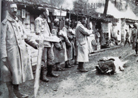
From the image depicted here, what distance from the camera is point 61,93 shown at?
3.05m

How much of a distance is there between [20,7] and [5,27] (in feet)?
1.32

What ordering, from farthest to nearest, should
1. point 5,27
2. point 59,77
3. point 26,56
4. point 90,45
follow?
point 90,45
point 59,77
point 26,56
point 5,27

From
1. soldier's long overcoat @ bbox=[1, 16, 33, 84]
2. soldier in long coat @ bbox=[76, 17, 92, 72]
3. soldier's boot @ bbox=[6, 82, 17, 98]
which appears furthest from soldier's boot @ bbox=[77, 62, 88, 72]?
soldier's boot @ bbox=[6, 82, 17, 98]

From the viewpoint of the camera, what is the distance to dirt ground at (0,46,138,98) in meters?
3.01

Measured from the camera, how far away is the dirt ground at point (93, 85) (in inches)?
119

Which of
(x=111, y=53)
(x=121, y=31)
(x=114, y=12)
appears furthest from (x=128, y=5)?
(x=111, y=53)

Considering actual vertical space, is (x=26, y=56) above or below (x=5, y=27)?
below

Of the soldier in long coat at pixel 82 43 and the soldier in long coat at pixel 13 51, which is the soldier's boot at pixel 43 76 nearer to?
the soldier in long coat at pixel 13 51

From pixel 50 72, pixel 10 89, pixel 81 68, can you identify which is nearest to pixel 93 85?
pixel 81 68

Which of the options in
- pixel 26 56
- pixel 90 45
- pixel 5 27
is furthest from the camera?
pixel 90 45

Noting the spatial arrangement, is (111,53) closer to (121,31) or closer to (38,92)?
(121,31)

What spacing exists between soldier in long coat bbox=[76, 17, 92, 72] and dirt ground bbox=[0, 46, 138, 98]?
0.25m

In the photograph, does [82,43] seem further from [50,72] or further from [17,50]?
[17,50]

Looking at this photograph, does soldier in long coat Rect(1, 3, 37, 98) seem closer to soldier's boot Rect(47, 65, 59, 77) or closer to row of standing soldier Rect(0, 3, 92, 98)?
row of standing soldier Rect(0, 3, 92, 98)
